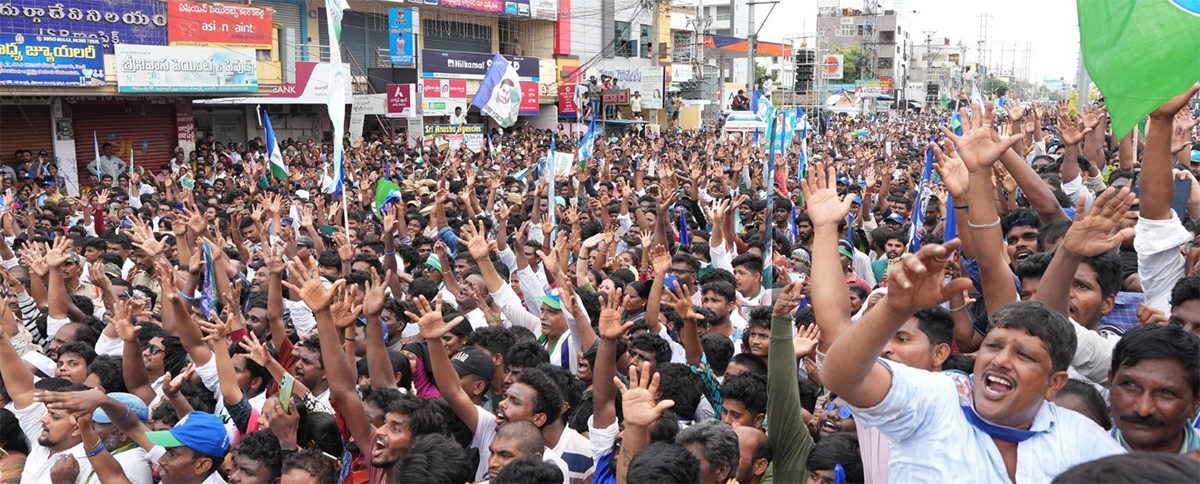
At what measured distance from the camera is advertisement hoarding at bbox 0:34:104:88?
1591 cm

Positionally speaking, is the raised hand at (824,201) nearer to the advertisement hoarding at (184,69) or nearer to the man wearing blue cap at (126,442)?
the man wearing blue cap at (126,442)

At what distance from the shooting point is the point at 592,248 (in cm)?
816

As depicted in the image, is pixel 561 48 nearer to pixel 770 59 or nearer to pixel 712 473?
pixel 712 473

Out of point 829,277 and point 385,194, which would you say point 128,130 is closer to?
point 385,194

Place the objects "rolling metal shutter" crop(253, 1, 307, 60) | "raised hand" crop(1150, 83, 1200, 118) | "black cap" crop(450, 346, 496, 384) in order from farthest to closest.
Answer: "rolling metal shutter" crop(253, 1, 307, 60), "black cap" crop(450, 346, 496, 384), "raised hand" crop(1150, 83, 1200, 118)

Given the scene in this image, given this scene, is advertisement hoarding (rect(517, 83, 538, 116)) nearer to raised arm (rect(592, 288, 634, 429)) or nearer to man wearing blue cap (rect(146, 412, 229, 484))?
man wearing blue cap (rect(146, 412, 229, 484))

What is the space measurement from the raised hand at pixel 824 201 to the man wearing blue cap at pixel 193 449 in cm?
262

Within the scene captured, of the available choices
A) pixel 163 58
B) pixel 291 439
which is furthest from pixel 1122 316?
pixel 163 58

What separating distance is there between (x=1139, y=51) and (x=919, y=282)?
148cm

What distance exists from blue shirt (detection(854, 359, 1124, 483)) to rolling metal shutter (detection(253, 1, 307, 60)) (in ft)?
91.3

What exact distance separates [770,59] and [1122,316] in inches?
3052

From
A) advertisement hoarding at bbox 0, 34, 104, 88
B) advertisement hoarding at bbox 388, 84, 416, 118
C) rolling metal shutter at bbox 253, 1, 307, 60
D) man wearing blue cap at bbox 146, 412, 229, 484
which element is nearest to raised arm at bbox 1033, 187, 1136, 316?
man wearing blue cap at bbox 146, 412, 229, 484

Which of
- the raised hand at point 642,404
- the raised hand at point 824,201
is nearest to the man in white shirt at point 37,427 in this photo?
the raised hand at point 642,404

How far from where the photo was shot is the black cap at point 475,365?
185 inches
